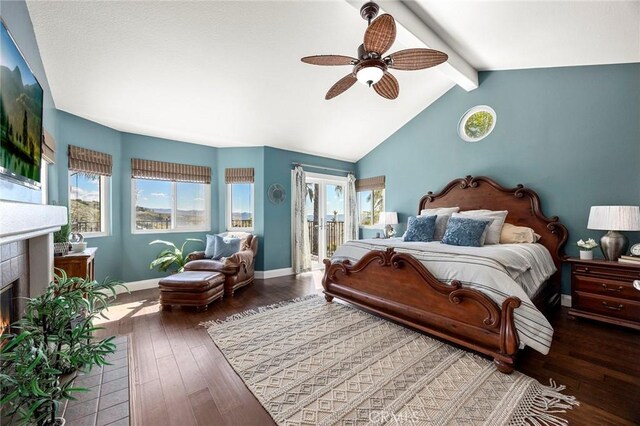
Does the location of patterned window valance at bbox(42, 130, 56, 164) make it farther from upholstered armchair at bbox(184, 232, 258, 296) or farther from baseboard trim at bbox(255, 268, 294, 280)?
baseboard trim at bbox(255, 268, 294, 280)

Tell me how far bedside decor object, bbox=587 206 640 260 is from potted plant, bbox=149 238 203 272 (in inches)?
211

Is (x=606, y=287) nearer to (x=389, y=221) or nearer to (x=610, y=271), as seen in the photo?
(x=610, y=271)

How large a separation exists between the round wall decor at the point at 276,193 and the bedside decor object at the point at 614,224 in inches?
172

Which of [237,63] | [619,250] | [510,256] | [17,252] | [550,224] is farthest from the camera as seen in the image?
[550,224]

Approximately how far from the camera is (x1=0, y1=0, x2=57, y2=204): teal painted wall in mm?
1524

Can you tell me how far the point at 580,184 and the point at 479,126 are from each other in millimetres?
1564

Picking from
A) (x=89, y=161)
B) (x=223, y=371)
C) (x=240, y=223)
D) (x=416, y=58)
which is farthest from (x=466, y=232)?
(x=89, y=161)

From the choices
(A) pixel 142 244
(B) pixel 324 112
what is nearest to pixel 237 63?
(B) pixel 324 112

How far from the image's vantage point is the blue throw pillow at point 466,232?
313 cm

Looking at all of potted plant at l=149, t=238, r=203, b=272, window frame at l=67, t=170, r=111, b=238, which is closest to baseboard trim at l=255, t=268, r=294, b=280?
potted plant at l=149, t=238, r=203, b=272

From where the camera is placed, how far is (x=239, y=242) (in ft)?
14.8

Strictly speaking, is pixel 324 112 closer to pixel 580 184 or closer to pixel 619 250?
pixel 580 184

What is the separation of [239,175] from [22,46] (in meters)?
3.22

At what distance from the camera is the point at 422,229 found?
3.71m
